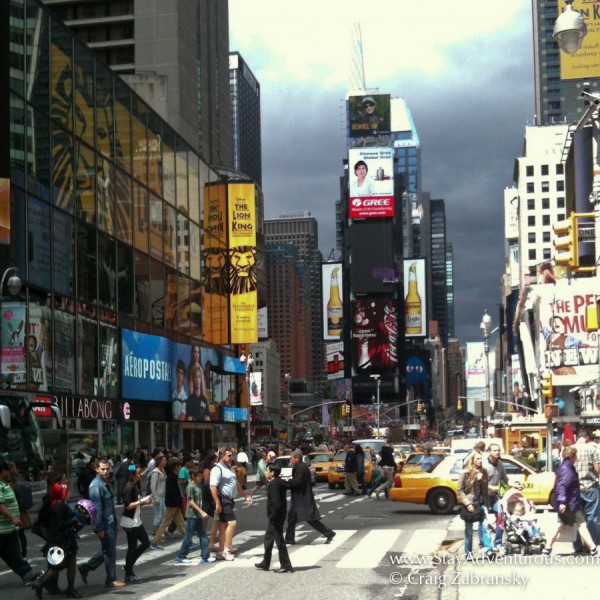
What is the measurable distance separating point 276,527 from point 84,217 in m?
32.8

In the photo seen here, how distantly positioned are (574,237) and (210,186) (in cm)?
5323

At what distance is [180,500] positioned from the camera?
2080cm

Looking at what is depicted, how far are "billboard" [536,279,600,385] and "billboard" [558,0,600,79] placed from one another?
23.2m

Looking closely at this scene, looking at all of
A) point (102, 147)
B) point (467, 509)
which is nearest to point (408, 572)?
point (467, 509)

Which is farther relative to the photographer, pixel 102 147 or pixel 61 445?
pixel 102 147

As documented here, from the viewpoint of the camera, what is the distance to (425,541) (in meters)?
20.0

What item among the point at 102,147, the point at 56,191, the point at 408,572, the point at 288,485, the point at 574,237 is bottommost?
the point at 408,572

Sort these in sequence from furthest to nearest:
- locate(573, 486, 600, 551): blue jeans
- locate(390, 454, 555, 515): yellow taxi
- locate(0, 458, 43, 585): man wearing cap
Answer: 1. locate(390, 454, 555, 515): yellow taxi
2. locate(573, 486, 600, 551): blue jeans
3. locate(0, 458, 43, 585): man wearing cap

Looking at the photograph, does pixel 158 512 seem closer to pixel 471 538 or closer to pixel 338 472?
pixel 471 538

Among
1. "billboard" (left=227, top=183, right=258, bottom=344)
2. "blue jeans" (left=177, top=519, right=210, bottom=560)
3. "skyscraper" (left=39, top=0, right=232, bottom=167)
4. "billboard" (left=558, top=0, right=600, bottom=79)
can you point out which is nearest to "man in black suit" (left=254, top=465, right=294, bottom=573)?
"blue jeans" (left=177, top=519, right=210, bottom=560)

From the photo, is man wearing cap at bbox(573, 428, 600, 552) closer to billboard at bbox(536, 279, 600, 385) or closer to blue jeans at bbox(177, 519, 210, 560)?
blue jeans at bbox(177, 519, 210, 560)

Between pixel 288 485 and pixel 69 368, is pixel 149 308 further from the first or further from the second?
pixel 288 485

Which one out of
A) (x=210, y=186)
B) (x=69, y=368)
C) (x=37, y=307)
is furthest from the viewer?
(x=210, y=186)

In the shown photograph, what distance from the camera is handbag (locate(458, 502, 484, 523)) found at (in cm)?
1634
